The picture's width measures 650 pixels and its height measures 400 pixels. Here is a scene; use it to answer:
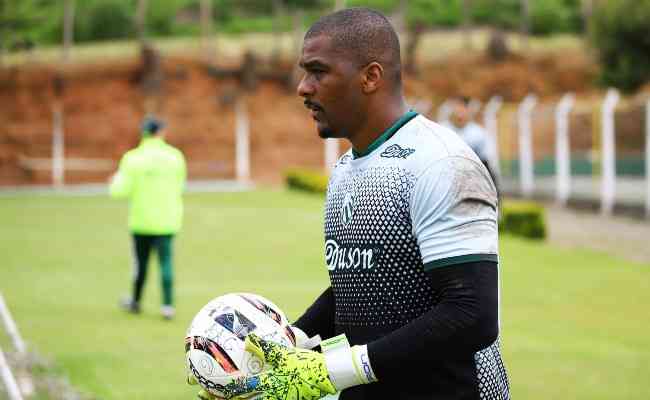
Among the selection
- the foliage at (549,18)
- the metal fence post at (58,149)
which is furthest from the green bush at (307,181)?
the foliage at (549,18)

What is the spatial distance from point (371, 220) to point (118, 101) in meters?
48.9

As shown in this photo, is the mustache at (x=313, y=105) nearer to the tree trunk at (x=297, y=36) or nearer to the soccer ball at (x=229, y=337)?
the soccer ball at (x=229, y=337)

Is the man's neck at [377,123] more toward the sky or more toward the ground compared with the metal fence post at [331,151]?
more toward the sky

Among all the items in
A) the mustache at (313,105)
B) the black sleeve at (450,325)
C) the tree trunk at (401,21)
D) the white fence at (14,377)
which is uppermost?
the tree trunk at (401,21)

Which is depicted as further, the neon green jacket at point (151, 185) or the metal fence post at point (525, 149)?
the metal fence post at point (525, 149)

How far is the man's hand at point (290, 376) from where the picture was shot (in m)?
2.90

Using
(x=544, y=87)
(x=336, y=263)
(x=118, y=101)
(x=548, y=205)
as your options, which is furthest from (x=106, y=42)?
(x=336, y=263)

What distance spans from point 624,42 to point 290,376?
1492 inches

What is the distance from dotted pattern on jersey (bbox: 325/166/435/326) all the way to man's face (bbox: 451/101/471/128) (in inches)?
315

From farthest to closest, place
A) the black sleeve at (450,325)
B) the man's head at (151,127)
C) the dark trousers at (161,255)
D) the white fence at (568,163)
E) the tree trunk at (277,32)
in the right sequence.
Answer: the tree trunk at (277,32), the white fence at (568,163), the dark trousers at (161,255), the man's head at (151,127), the black sleeve at (450,325)

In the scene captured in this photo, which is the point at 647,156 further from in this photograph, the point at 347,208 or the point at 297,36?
the point at 297,36

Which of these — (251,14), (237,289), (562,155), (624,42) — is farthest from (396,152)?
(251,14)

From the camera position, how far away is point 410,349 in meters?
2.86

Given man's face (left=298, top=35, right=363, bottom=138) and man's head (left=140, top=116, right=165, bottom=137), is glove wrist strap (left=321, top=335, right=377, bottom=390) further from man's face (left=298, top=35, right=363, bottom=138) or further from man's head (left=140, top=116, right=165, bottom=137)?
man's head (left=140, top=116, right=165, bottom=137)
